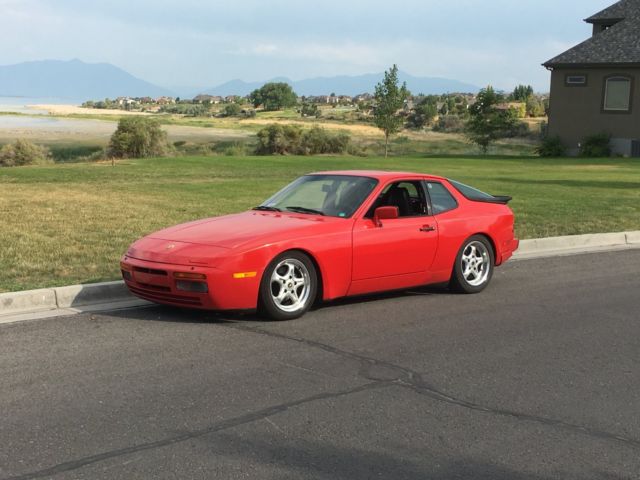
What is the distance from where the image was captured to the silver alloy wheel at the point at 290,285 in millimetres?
7379

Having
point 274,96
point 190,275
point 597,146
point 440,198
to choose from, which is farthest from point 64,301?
point 274,96

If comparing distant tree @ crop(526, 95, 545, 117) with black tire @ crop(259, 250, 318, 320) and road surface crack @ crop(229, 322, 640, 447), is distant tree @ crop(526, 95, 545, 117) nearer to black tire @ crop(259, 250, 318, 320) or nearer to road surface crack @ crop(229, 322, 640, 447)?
black tire @ crop(259, 250, 318, 320)

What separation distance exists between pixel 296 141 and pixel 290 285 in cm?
4120

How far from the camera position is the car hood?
7.31 m

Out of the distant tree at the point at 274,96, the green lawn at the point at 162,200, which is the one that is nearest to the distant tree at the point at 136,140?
the green lawn at the point at 162,200

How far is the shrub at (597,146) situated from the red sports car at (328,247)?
3415cm

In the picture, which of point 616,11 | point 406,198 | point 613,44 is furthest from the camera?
point 616,11

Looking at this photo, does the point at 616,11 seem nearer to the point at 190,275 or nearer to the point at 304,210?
the point at 304,210

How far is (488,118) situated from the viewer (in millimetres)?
53375

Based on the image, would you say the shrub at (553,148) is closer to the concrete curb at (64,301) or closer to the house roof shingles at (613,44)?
the house roof shingles at (613,44)

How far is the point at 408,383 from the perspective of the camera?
570 centimetres

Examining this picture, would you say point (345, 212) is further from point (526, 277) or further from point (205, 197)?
point (205, 197)

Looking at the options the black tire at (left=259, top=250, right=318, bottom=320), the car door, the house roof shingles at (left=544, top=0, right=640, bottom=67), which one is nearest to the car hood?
the black tire at (left=259, top=250, right=318, bottom=320)

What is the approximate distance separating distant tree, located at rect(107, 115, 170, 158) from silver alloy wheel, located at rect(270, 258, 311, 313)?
Answer: 34.5 meters
